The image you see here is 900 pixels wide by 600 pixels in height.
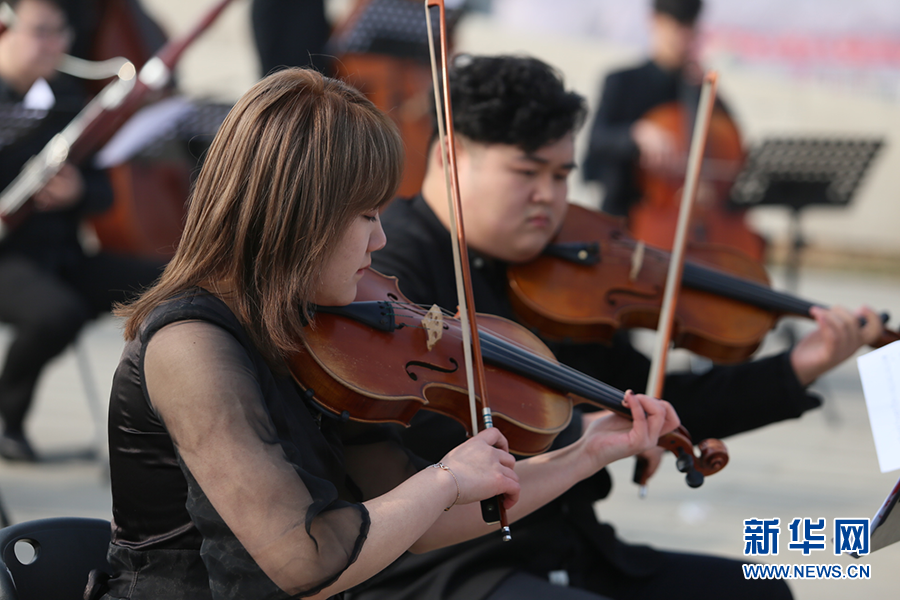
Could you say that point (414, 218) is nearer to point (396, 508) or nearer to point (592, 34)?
point (396, 508)

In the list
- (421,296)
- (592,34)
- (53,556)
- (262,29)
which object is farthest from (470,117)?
(592,34)

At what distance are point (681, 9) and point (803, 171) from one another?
2.91 ft

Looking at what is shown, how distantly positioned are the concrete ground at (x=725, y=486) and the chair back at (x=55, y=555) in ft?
3.96

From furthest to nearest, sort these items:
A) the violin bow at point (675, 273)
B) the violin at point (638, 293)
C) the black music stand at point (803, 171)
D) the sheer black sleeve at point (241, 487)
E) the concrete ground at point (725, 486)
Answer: the black music stand at point (803, 171), the concrete ground at point (725, 486), the violin at point (638, 293), the violin bow at point (675, 273), the sheer black sleeve at point (241, 487)

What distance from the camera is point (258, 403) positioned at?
0.97 meters

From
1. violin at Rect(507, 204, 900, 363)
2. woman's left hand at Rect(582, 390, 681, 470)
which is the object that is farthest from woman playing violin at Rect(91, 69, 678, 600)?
violin at Rect(507, 204, 900, 363)

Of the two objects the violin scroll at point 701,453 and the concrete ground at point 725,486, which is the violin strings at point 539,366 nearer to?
the violin scroll at point 701,453

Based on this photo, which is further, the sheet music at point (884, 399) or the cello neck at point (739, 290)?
the cello neck at point (739, 290)

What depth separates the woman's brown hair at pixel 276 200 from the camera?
3.39 ft

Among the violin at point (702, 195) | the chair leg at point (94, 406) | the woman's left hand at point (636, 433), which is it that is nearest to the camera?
the woman's left hand at point (636, 433)

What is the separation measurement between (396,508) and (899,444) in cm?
63

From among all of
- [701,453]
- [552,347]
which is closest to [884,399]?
[701,453]

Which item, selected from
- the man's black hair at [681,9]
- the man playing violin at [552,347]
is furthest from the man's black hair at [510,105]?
the man's black hair at [681,9]

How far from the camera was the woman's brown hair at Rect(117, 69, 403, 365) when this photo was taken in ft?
3.39
